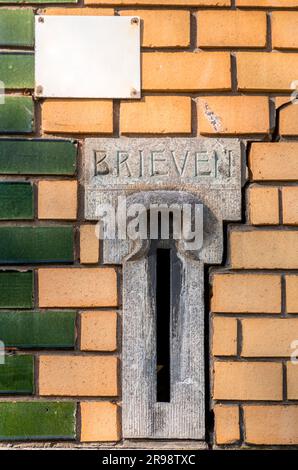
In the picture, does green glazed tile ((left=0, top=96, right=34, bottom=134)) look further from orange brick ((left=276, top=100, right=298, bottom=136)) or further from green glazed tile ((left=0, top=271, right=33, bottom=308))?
orange brick ((left=276, top=100, right=298, bottom=136))

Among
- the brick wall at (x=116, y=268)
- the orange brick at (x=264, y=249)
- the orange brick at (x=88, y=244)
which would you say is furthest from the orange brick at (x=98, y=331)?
the orange brick at (x=264, y=249)

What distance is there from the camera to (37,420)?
264 cm

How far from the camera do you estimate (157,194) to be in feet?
8.71

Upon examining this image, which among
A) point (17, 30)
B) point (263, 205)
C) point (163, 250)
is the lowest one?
point (163, 250)

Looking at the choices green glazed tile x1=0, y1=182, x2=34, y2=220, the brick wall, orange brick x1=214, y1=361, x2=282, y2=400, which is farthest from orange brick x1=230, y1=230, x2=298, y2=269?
green glazed tile x1=0, y1=182, x2=34, y2=220

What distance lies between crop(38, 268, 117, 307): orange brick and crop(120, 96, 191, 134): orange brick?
0.47 m

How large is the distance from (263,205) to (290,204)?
9 centimetres

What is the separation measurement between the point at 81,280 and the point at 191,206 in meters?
0.42

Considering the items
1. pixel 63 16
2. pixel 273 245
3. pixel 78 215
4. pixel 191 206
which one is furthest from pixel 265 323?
pixel 63 16

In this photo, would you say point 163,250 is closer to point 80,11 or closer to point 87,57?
point 87,57

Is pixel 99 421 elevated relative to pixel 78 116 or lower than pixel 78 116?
lower

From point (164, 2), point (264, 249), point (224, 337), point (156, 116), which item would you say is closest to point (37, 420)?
point (224, 337)

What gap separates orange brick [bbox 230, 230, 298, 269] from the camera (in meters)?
2.68

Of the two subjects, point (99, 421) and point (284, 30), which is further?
point (284, 30)
